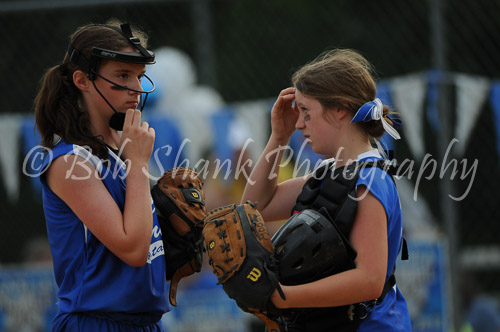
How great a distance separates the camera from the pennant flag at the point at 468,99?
14.6ft

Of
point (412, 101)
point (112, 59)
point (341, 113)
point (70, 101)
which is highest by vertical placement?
point (341, 113)

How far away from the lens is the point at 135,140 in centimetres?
246

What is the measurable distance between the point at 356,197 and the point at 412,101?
2.37m

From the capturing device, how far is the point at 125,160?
255cm

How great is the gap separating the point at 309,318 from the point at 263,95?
4.72m

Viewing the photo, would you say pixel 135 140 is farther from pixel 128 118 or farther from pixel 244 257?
pixel 244 257

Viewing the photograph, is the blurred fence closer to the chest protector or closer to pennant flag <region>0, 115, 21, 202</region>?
pennant flag <region>0, 115, 21, 202</region>

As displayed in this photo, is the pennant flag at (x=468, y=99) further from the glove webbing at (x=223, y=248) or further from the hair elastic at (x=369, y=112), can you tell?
the glove webbing at (x=223, y=248)

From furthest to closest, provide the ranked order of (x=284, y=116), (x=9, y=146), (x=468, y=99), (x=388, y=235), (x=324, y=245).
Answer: (x=9, y=146)
(x=468, y=99)
(x=284, y=116)
(x=388, y=235)
(x=324, y=245)

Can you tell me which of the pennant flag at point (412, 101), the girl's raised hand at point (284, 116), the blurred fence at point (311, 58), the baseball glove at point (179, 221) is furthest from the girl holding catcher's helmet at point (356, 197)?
the pennant flag at point (412, 101)

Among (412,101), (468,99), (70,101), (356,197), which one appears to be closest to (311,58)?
(412,101)

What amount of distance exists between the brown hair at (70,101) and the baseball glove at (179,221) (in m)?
0.30

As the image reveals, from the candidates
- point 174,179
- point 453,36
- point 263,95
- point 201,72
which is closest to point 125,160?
point 174,179

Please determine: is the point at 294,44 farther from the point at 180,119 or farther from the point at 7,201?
the point at 7,201
